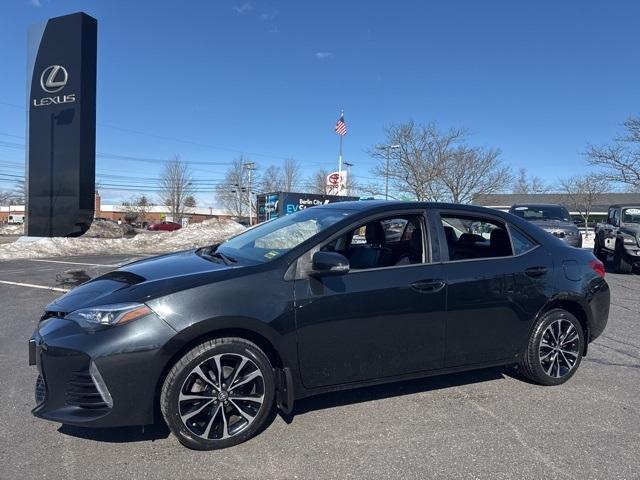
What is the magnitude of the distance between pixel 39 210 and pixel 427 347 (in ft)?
63.0

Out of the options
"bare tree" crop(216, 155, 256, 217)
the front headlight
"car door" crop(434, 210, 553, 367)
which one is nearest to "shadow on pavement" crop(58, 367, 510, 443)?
"car door" crop(434, 210, 553, 367)

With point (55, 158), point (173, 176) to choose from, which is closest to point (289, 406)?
A: point (55, 158)

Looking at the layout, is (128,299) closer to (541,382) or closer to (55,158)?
(541,382)

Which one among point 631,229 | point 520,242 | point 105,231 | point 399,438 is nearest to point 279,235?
point 399,438

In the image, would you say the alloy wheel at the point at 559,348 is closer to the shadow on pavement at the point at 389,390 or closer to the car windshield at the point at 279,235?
the shadow on pavement at the point at 389,390

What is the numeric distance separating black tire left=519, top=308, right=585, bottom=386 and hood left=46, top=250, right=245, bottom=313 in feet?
8.56

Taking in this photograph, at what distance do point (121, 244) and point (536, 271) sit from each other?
17985 millimetres

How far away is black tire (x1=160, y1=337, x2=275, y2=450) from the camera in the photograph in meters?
2.96

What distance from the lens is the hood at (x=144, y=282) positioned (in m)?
3.01

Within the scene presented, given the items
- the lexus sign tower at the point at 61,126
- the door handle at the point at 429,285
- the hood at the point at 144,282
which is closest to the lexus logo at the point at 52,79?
the lexus sign tower at the point at 61,126

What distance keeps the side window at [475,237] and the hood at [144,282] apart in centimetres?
187

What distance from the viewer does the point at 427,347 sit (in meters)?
3.66

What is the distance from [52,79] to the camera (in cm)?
1848

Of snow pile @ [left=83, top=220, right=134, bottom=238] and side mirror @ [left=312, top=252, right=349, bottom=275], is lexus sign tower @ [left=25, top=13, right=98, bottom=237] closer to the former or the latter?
snow pile @ [left=83, top=220, right=134, bottom=238]
